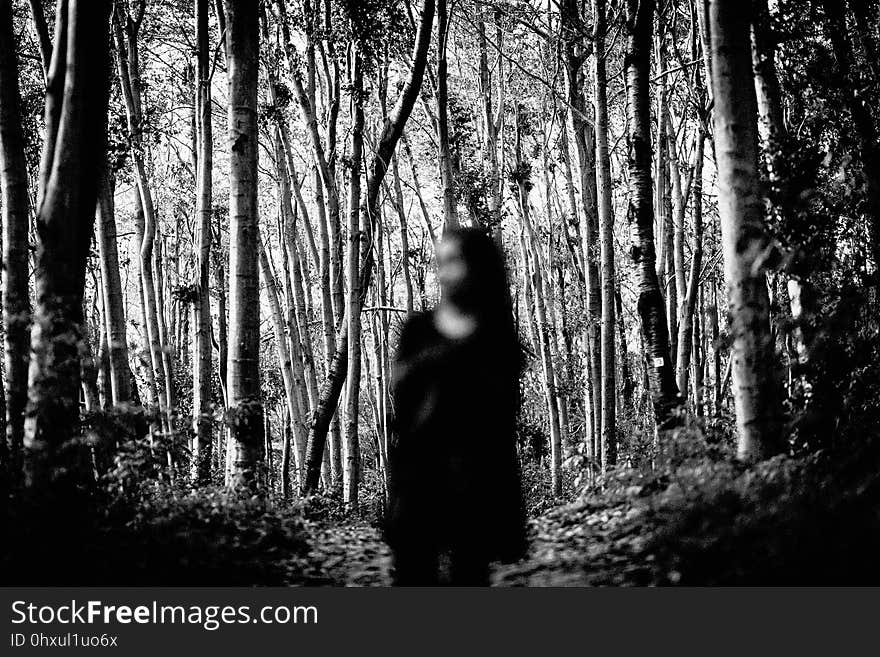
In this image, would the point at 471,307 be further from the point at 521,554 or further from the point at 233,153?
the point at 233,153

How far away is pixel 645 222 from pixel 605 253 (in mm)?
3468

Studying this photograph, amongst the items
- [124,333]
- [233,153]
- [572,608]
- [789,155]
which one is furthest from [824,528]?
[124,333]

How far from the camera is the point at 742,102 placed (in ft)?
15.6

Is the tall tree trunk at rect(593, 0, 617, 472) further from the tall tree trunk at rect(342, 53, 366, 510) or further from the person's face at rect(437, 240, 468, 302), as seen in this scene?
the person's face at rect(437, 240, 468, 302)

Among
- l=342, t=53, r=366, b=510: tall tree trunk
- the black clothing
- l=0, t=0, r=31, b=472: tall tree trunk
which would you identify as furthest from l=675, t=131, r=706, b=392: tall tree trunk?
l=0, t=0, r=31, b=472: tall tree trunk

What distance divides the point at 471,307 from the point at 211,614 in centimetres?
192

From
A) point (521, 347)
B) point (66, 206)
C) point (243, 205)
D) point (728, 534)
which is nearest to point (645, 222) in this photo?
point (521, 347)

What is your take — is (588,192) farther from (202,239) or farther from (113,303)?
(113,303)

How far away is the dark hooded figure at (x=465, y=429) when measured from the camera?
3787 mm

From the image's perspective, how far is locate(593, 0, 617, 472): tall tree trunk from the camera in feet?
32.5

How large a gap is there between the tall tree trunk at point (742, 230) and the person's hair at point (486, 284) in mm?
1590

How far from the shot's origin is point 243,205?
663 cm

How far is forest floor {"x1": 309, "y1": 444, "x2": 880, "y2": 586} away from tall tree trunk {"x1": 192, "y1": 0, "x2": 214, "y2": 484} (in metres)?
4.73

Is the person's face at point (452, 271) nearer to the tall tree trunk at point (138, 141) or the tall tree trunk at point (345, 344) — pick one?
the tall tree trunk at point (345, 344)
